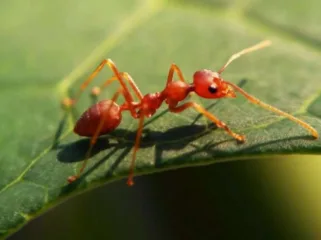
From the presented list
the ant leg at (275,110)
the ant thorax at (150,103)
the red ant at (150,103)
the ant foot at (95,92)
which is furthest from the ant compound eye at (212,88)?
the ant foot at (95,92)

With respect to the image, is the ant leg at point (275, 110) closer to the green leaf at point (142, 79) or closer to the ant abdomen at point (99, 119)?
the green leaf at point (142, 79)

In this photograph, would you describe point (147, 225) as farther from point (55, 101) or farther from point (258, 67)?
point (258, 67)

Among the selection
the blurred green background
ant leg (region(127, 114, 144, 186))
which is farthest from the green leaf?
the blurred green background

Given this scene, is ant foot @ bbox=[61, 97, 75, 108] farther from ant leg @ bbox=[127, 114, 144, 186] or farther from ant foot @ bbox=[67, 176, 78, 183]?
ant foot @ bbox=[67, 176, 78, 183]

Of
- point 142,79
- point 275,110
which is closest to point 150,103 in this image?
point 142,79

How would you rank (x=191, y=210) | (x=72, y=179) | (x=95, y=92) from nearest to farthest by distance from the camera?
(x=72, y=179) → (x=191, y=210) → (x=95, y=92)

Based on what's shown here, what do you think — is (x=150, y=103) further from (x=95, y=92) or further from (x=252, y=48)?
(x=252, y=48)
